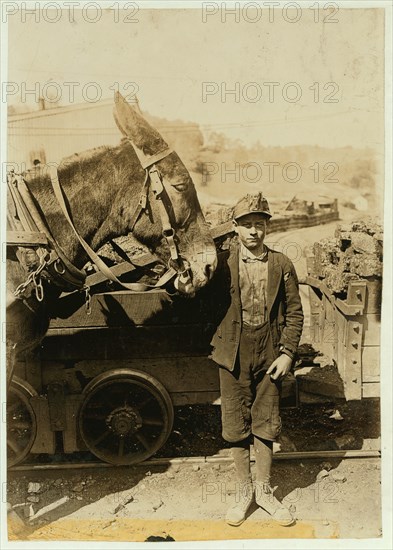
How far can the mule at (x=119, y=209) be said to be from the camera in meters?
3.70

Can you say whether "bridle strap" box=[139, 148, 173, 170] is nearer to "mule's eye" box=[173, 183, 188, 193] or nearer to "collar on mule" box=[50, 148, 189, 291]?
"collar on mule" box=[50, 148, 189, 291]

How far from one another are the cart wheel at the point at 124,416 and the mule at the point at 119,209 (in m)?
0.63

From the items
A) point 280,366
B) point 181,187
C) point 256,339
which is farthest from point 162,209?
point 280,366

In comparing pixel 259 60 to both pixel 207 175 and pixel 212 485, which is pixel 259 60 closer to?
pixel 207 175

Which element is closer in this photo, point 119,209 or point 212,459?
point 119,209

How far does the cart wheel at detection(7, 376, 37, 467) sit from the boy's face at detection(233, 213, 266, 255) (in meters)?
1.87

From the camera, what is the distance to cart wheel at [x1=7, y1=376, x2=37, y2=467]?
13.5 ft

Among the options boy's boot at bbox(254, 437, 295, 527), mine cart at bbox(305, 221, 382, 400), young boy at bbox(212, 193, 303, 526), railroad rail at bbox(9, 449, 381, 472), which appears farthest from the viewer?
railroad rail at bbox(9, 449, 381, 472)

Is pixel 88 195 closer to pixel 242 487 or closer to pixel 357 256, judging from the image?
pixel 357 256

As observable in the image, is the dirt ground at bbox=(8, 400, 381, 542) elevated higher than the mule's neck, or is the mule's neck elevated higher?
the mule's neck

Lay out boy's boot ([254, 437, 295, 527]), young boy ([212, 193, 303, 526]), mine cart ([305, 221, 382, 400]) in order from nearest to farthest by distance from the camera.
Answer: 1. young boy ([212, 193, 303, 526])
2. boy's boot ([254, 437, 295, 527])
3. mine cart ([305, 221, 382, 400])

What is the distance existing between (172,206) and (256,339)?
3.37 feet

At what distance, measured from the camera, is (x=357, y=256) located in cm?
419

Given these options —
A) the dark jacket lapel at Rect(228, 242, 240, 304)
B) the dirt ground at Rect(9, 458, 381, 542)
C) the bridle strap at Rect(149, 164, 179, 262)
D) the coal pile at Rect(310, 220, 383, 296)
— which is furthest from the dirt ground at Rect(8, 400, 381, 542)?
the bridle strap at Rect(149, 164, 179, 262)
